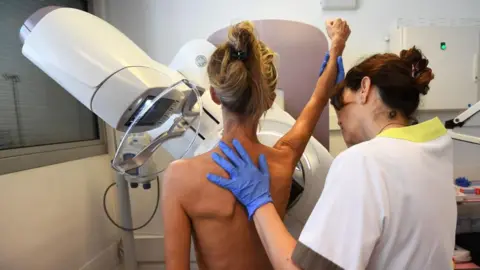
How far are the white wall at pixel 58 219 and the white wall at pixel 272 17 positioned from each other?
0.36 metres

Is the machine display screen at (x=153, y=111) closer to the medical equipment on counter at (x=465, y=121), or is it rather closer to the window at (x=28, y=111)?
the window at (x=28, y=111)

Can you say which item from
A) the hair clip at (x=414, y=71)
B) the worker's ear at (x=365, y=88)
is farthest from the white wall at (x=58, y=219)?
the hair clip at (x=414, y=71)

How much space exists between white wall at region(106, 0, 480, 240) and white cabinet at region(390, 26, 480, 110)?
0.61 ft

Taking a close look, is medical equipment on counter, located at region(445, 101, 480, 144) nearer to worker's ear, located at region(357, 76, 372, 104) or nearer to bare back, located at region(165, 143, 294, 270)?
worker's ear, located at region(357, 76, 372, 104)

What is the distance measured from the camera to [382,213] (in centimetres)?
76

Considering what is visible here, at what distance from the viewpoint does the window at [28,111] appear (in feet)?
5.32

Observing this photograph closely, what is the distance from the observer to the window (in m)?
1.62

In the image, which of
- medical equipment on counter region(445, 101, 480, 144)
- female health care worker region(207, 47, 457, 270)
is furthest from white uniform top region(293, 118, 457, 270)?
medical equipment on counter region(445, 101, 480, 144)

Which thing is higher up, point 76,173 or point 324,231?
point 324,231

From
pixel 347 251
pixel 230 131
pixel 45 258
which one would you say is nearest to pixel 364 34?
pixel 230 131

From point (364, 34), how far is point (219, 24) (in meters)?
1.00

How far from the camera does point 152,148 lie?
3.91 feet

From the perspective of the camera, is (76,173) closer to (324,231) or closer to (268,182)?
(268,182)

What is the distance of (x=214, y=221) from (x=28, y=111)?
1.34 metres
